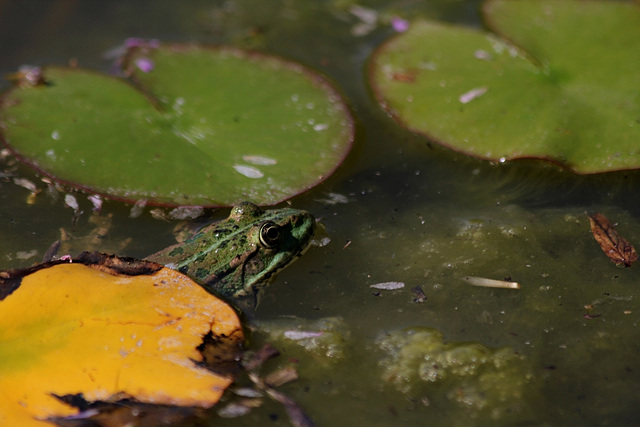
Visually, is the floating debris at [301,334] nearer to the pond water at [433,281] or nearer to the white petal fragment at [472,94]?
the pond water at [433,281]

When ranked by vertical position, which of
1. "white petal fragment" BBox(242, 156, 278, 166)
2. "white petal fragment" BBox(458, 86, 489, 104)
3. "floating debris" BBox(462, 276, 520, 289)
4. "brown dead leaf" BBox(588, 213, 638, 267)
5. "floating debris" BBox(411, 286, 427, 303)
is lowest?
"floating debris" BBox(411, 286, 427, 303)

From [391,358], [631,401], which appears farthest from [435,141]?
[631,401]

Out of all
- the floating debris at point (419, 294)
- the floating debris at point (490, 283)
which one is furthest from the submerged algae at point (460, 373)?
the floating debris at point (490, 283)

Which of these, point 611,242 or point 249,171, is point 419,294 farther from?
point 249,171

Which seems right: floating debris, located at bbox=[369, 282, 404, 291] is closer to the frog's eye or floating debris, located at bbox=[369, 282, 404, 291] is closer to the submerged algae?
the submerged algae

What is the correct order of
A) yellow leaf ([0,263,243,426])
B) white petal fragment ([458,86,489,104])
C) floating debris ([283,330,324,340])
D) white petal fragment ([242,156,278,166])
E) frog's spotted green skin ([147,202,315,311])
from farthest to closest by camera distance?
white petal fragment ([458,86,489,104])
white petal fragment ([242,156,278,166])
frog's spotted green skin ([147,202,315,311])
floating debris ([283,330,324,340])
yellow leaf ([0,263,243,426])

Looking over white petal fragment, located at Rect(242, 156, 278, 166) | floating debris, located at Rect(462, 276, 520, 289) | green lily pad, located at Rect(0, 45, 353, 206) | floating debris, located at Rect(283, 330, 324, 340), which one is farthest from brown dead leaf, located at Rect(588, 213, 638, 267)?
white petal fragment, located at Rect(242, 156, 278, 166)

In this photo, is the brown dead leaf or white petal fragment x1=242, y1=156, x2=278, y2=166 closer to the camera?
the brown dead leaf

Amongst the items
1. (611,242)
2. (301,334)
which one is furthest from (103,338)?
(611,242)
